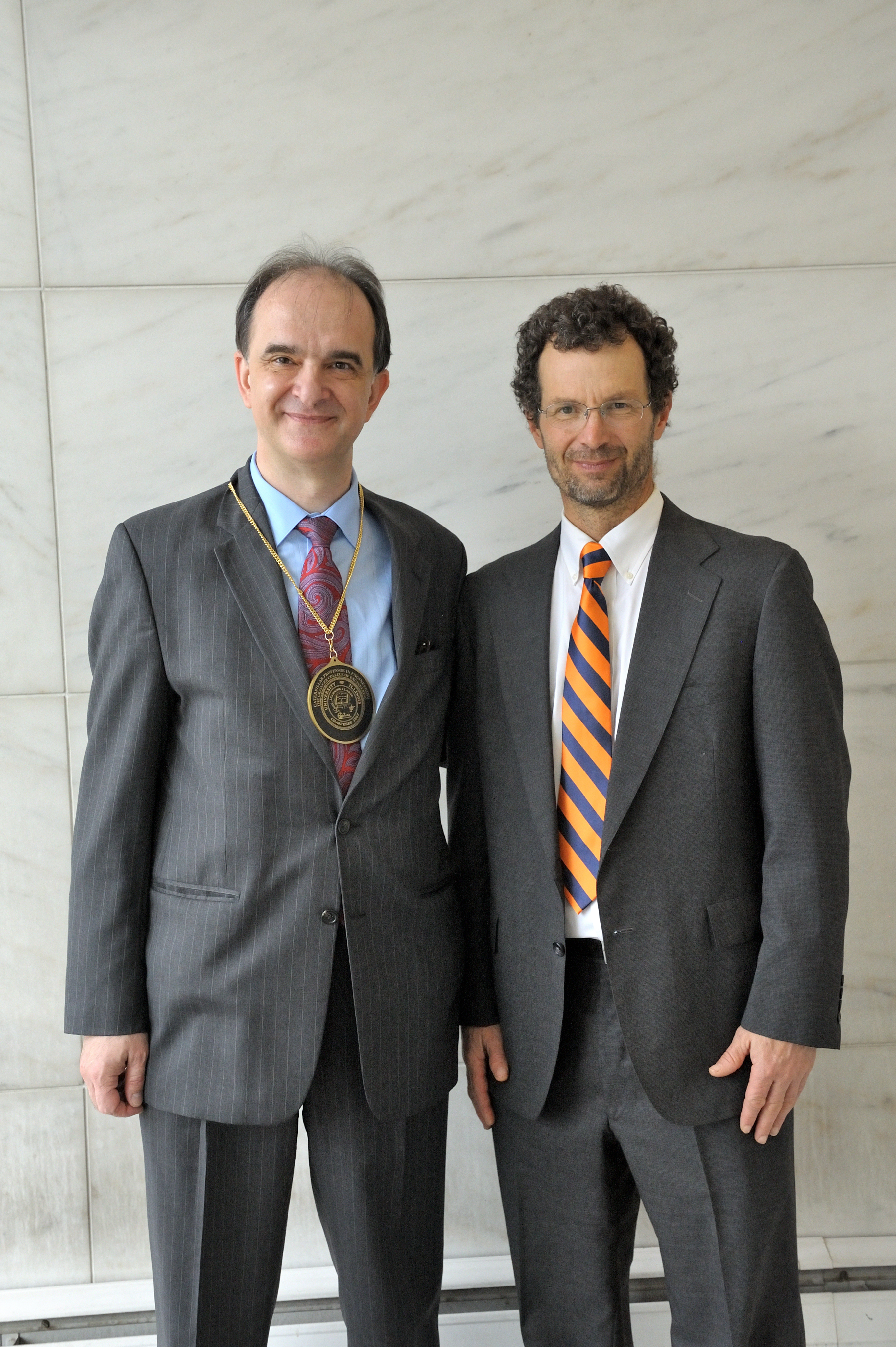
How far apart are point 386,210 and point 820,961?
165cm

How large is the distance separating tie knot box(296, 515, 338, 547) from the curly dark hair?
395 mm

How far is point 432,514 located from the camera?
2182 mm

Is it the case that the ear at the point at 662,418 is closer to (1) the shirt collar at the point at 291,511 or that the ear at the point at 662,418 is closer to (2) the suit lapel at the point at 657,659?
(2) the suit lapel at the point at 657,659

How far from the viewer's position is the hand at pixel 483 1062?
5.48 ft

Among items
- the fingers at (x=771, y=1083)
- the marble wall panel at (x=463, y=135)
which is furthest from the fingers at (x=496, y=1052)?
the marble wall panel at (x=463, y=135)

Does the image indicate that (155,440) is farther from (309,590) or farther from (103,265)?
(309,590)

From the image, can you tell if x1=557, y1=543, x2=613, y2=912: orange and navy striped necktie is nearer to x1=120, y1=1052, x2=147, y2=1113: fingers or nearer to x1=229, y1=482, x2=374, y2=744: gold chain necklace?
x1=229, y1=482, x2=374, y2=744: gold chain necklace

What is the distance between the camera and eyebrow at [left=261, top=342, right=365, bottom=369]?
158cm

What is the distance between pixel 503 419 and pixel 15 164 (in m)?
1.11

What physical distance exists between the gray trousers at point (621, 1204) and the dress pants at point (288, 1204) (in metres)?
0.18

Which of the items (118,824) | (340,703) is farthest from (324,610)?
(118,824)

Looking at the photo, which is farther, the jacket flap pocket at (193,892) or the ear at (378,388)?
the ear at (378,388)

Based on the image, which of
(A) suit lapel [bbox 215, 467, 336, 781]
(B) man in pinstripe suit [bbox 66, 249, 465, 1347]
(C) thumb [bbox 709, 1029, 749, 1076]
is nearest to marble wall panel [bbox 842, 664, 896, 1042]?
(C) thumb [bbox 709, 1029, 749, 1076]

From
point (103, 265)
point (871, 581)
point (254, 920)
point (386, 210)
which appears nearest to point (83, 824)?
point (254, 920)
